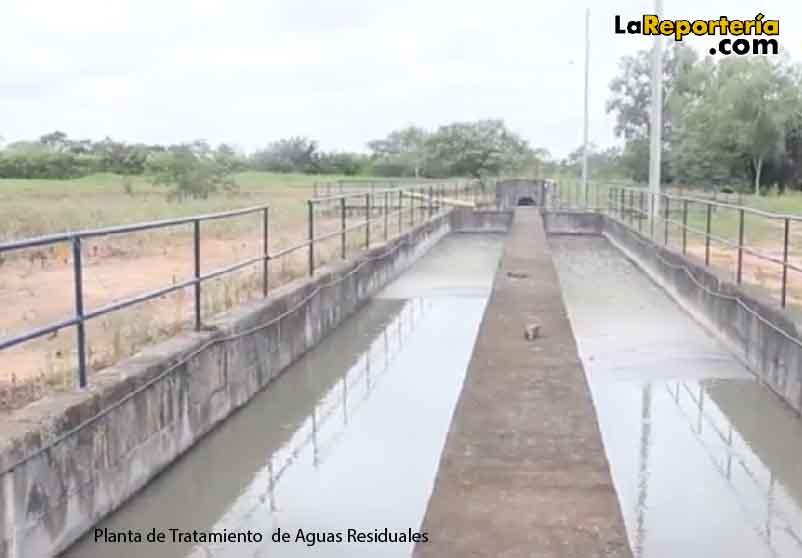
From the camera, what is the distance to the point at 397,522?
17.6 ft

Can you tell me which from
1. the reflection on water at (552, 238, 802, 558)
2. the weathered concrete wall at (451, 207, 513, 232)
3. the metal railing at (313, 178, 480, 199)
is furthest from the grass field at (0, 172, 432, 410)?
the metal railing at (313, 178, 480, 199)

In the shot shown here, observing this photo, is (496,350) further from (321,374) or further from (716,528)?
(716,528)

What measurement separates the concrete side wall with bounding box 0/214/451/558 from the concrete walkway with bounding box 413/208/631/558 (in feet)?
5.90

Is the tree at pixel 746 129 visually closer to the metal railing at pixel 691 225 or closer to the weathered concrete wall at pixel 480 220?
the metal railing at pixel 691 225

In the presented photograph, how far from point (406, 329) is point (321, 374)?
2.54 meters

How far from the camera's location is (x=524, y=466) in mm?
5152

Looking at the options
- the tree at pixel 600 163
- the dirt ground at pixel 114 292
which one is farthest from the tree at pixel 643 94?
the dirt ground at pixel 114 292

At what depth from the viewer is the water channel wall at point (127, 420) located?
4449mm

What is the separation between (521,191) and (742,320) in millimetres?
35454

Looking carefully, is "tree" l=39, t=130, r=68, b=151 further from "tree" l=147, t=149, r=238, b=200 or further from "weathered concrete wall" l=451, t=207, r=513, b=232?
"weathered concrete wall" l=451, t=207, r=513, b=232

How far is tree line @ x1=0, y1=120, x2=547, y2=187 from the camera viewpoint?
60.4m

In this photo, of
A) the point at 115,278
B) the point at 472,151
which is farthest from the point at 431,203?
the point at 472,151

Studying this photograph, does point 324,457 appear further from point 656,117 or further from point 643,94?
point 643,94

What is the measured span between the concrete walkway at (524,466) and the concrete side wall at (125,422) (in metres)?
1.80
